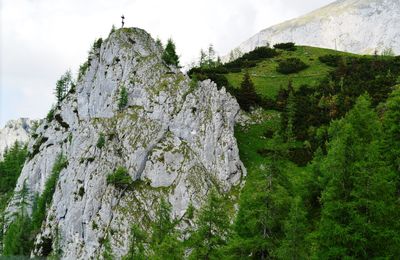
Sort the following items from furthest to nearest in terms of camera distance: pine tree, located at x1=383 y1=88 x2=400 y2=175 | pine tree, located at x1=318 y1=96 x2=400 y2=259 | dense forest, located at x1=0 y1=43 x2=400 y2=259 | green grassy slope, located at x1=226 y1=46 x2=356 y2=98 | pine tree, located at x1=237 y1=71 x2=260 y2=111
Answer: green grassy slope, located at x1=226 y1=46 x2=356 y2=98
pine tree, located at x1=237 y1=71 x2=260 y2=111
pine tree, located at x1=383 y1=88 x2=400 y2=175
dense forest, located at x1=0 y1=43 x2=400 y2=259
pine tree, located at x1=318 y1=96 x2=400 y2=259

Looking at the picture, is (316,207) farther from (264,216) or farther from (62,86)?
(62,86)

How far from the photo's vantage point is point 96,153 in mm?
83375

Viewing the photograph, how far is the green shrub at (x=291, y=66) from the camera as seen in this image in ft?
403

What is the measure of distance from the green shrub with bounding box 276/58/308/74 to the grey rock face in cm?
3900

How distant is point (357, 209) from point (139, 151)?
5964 cm

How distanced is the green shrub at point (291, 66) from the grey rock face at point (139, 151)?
3900 cm

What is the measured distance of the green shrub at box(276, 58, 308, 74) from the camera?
123m

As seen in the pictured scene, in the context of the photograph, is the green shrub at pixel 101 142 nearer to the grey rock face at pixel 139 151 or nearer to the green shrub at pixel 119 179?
the grey rock face at pixel 139 151

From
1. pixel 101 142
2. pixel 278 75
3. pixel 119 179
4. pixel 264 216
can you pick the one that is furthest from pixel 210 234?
pixel 278 75

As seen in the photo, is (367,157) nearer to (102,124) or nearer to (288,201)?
(288,201)

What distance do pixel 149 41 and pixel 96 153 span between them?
33.3 m

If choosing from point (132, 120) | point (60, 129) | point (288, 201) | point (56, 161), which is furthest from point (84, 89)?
point (288, 201)

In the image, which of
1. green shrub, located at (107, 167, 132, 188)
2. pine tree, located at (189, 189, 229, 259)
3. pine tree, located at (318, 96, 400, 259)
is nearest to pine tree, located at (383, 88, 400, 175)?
pine tree, located at (318, 96, 400, 259)

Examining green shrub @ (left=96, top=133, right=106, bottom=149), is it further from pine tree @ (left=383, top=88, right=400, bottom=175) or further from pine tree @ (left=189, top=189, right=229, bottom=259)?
pine tree @ (left=383, top=88, right=400, bottom=175)
